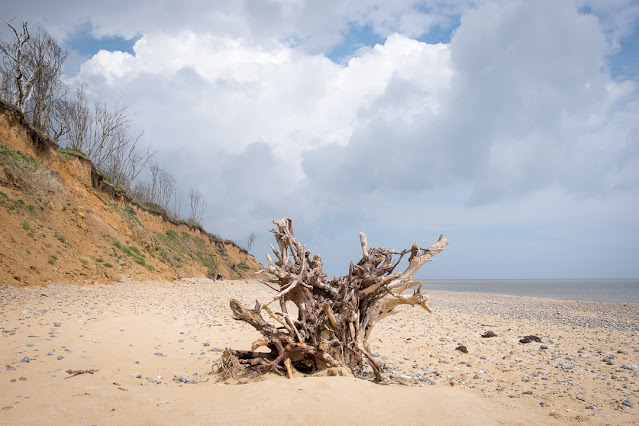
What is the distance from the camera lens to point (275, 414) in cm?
356

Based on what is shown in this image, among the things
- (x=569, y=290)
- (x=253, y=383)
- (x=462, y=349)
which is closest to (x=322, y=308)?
(x=253, y=383)

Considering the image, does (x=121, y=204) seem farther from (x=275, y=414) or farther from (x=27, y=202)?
(x=275, y=414)

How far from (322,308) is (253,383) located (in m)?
1.38

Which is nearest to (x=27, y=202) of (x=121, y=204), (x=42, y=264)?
(x=42, y=264)

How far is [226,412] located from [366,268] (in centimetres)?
287

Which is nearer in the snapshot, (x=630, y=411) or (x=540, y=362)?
(x=630, y=411)

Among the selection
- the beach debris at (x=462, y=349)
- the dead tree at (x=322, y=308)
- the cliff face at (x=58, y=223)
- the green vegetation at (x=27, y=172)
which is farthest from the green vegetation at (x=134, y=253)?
the beach debris at (x=462, y=349)

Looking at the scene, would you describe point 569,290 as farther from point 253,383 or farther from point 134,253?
point 253,383

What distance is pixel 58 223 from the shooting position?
1627 centimetres

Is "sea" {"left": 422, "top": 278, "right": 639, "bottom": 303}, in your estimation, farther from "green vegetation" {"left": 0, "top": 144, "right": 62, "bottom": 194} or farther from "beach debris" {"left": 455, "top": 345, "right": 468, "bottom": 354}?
"green vegetation" {"left": 0, "top": 144, "right": 62, "bottom": 194}

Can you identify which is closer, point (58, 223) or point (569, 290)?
point (58, 223)

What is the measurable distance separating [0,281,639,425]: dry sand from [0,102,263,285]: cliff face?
2743mm

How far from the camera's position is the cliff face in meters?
12.9

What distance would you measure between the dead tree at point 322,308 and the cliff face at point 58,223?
7577 mm
